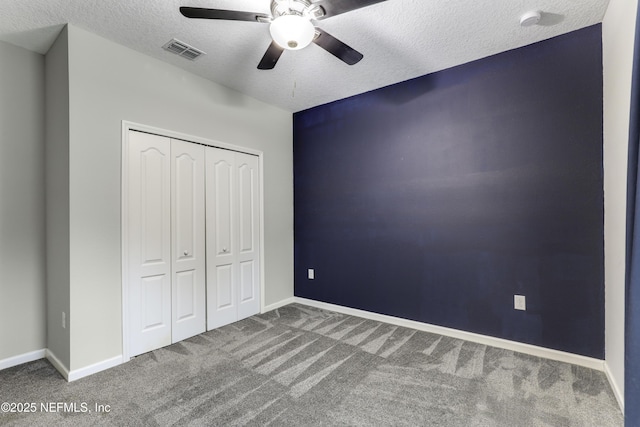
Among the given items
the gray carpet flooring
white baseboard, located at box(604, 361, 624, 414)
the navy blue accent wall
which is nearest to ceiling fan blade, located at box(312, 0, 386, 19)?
the navy blue accent wall

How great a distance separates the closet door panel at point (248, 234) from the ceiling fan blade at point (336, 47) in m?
1.87

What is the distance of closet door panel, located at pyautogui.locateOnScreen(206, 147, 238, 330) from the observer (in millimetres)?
3211

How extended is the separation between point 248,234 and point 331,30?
236 cm

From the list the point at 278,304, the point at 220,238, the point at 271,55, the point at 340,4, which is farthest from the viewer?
the point at 278,304

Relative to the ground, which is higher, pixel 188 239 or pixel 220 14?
pixel 220 14

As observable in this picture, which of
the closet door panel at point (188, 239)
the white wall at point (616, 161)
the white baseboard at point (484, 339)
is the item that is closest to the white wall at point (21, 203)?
the closet door panel at point (188, 239)

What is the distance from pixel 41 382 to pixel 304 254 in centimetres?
277

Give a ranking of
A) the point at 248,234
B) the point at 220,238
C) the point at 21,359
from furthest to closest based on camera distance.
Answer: the point at 248,234, the point at 220,238, the point at 21,359

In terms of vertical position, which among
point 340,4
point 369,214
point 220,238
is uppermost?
point 340,4

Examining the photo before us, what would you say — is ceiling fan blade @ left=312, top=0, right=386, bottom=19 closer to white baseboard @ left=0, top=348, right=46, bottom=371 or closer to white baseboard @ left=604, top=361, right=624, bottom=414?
white baseboard @ left=604, top=361, right=624, bottom=414

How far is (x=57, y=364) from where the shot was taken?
2.42 meters

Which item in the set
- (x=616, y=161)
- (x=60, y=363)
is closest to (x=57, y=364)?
(x=60, y=363)

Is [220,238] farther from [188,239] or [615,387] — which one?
[615,387]

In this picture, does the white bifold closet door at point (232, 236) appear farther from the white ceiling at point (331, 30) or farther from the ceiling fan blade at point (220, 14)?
the ceiling fan blade at point (220, 14)
